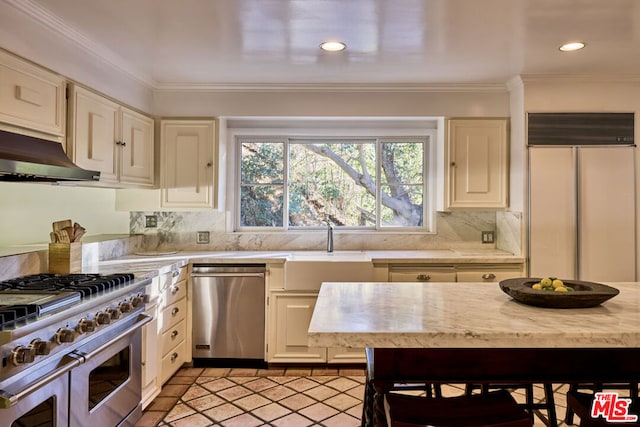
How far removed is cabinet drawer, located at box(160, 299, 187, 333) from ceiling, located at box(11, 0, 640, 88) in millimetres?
1744

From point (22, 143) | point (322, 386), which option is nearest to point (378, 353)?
point (322, 386)

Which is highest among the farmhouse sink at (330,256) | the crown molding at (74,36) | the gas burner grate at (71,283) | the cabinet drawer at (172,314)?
the crown molding at (74,36)

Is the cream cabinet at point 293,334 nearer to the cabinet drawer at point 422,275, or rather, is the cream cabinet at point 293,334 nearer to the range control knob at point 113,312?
the cabinet drawer at point 422,275

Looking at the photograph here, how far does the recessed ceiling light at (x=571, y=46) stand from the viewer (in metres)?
2.68

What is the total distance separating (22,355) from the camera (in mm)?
1484

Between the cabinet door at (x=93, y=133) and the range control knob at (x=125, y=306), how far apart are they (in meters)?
0.95

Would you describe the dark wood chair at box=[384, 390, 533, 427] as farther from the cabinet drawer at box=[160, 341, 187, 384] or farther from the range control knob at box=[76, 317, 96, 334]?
the cabinet drawer at box=[160, 341, 187, 384]

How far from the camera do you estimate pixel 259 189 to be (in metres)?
4.07

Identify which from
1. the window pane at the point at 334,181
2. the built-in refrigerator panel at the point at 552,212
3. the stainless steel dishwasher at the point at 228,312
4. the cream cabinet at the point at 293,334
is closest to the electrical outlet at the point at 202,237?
the stainless steel dishwasher at the point at 228,312

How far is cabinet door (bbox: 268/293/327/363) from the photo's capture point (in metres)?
3.31

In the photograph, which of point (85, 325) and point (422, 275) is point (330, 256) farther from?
point (85, 325)

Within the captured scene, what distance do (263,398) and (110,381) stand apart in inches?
42.5

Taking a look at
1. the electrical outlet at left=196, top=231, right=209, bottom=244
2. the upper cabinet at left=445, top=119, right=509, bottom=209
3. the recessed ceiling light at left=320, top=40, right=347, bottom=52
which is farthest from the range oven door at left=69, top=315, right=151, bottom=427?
the upper cabinet at left=445, top=119, right=509, bottom=209

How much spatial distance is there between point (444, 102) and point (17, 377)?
11.0 ft
